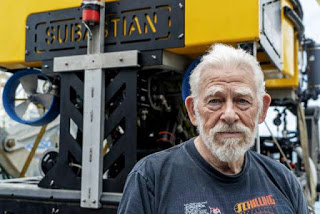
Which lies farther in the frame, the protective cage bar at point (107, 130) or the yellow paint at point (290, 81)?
the yellow paint at point (290, 81)

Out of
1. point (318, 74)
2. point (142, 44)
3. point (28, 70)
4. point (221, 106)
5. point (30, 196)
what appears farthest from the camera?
point (318, 74)

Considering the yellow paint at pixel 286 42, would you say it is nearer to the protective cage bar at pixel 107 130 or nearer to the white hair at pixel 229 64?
the protective cage bar at pixel 107 130

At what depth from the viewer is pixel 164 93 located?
14.1 feet

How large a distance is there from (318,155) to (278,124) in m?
1.53

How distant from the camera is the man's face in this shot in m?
1.74

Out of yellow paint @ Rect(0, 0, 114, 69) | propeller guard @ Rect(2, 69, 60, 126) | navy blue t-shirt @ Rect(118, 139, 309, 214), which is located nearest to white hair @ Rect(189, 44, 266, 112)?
navy blue t-shirt @ Rect(118, 139, 309, 214)

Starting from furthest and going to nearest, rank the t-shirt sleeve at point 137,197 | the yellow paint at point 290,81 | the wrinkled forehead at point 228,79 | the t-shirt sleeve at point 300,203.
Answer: the yellow paint at point 290,81
the t-shirt sleeve at point 300,203
the wrinkled forehead at point 228,79
the t-shirt sleeve at point 137,197

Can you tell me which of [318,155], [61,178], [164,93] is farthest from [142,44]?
[318,155]

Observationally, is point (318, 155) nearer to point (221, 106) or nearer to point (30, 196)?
point (30, 196)

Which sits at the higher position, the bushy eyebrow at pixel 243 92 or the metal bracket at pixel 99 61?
the metal bracket at pixel 99 61

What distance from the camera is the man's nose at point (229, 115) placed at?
5.59ft

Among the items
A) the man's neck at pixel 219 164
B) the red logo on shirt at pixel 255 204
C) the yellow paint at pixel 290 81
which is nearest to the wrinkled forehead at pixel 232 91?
the man's neck at pixel 219 164

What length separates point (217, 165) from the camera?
1817 millimetres

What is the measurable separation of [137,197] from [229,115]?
0.52 metres
